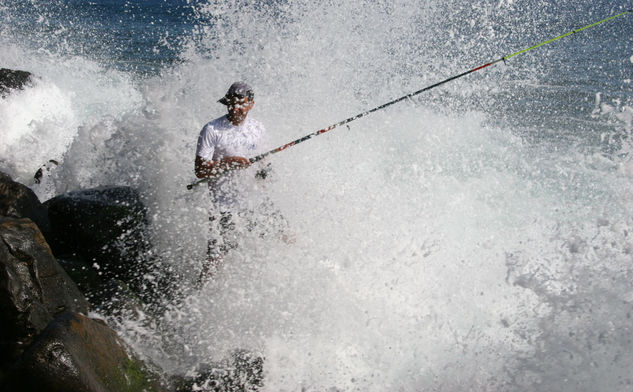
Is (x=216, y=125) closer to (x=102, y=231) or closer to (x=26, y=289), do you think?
(x=102, y=231)

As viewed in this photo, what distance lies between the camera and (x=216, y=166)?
438 cm

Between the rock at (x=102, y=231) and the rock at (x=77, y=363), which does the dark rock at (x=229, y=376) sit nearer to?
the rock at (x=77, y=363)

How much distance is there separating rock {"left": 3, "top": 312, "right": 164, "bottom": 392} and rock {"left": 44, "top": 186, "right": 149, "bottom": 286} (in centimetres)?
163

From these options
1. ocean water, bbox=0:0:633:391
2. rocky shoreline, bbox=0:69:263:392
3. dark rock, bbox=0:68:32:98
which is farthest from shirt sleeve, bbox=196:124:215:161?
dark rock, bbox=0:68:32:98

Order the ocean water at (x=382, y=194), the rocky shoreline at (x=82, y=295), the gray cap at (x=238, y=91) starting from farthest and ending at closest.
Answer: the gray cap at (x=238, y=91) → the ocean water at (x=382, y=194) → the rocky shoreline at (x=82, y=295)

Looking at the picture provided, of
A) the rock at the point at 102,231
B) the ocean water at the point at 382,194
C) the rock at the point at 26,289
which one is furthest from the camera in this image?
the rock at the point at 102,231

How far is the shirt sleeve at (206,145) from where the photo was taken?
4375 mm

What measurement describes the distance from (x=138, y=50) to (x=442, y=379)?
14.5 metres

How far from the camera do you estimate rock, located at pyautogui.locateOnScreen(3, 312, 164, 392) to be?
7.94ft

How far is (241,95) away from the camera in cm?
433

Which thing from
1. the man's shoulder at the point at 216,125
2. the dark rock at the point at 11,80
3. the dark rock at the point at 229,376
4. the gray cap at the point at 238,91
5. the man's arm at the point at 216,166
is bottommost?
the dark rock at the point at 229,376

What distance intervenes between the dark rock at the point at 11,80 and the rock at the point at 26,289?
21.0 feet

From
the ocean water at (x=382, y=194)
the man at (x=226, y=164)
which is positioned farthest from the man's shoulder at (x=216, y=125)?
the ocean water at (x=382, y=194)

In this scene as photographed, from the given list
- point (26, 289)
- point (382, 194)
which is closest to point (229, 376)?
point (26, 289)
